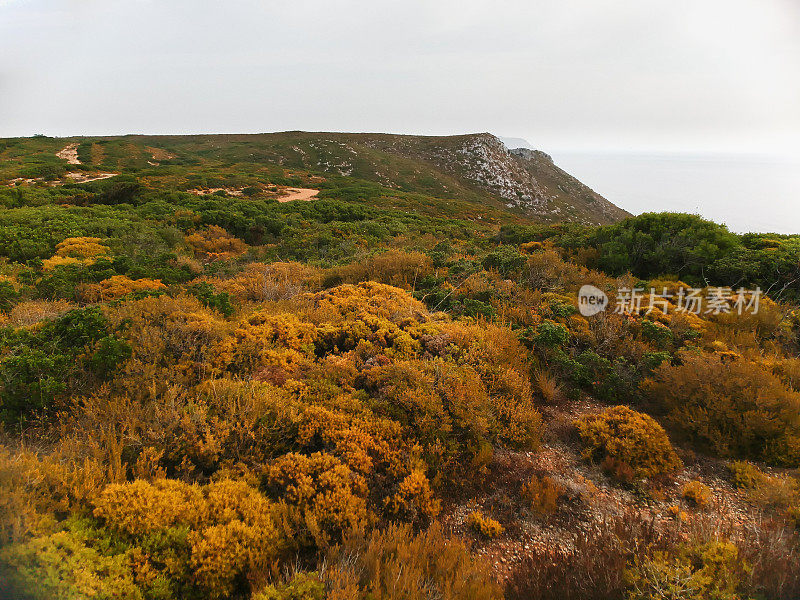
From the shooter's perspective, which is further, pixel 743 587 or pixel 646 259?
pixel 646 259

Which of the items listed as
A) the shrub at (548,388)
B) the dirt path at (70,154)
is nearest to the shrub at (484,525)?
the shrub at (548,388)

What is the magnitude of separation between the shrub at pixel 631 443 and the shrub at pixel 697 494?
295 millimetres

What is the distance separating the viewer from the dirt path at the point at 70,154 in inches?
1407

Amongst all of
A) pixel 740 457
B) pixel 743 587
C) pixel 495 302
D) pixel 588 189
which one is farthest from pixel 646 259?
pixel 588 189

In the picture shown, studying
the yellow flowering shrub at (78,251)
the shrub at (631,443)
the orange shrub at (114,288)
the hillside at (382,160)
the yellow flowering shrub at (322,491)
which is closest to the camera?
the yellow flowering shrub at (322,491)

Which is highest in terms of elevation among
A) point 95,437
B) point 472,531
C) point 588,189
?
point 588,189

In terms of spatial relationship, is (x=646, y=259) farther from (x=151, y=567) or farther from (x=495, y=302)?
(x=151, y=567)

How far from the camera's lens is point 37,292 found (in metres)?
7.46

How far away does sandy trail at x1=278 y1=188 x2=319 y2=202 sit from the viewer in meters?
28.1

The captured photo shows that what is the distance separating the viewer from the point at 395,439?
4.07 meters

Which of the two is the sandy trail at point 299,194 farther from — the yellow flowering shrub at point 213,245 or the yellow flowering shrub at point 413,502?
the yellow flowering shrub at point 413,502

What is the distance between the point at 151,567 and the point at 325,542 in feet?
4.01

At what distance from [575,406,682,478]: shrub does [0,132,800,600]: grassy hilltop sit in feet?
0.08

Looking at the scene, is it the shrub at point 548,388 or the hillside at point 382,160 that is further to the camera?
the hillside at point 382,160
